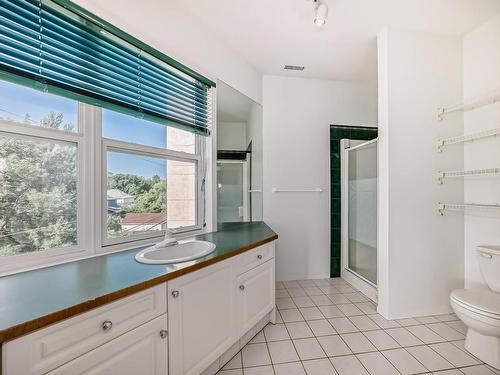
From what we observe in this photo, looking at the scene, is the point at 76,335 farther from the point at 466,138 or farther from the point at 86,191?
the point at 466,138

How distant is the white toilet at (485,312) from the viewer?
55.1 inches

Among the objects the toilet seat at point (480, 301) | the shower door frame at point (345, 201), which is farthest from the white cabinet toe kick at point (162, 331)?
the shower door frame at point (345, 201)

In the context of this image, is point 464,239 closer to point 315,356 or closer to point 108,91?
point 315,356

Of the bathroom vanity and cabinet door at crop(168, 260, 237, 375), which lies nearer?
the bathroom vanity

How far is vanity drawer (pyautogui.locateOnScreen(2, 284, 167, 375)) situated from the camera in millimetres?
668

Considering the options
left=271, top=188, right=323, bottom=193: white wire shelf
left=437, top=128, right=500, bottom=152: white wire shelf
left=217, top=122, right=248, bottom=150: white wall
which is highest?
left=217, top=122, right=248, bottom=150: white wall

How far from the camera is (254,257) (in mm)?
1685

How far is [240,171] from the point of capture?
8.46 ft

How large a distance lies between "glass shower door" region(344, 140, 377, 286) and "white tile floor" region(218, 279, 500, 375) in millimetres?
466

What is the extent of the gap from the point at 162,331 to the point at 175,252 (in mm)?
535

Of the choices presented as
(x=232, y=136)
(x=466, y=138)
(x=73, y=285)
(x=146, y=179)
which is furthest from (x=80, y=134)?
(x=466, y=138)

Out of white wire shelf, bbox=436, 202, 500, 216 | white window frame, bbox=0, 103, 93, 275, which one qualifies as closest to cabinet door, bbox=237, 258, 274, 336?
white window frame, bbox=0, 103, 93, 275

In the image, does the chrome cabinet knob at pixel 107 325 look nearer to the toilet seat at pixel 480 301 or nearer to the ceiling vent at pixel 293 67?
the toilet seat at pixel 480 301

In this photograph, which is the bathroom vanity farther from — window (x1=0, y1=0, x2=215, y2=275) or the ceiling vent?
the ceiling vent
